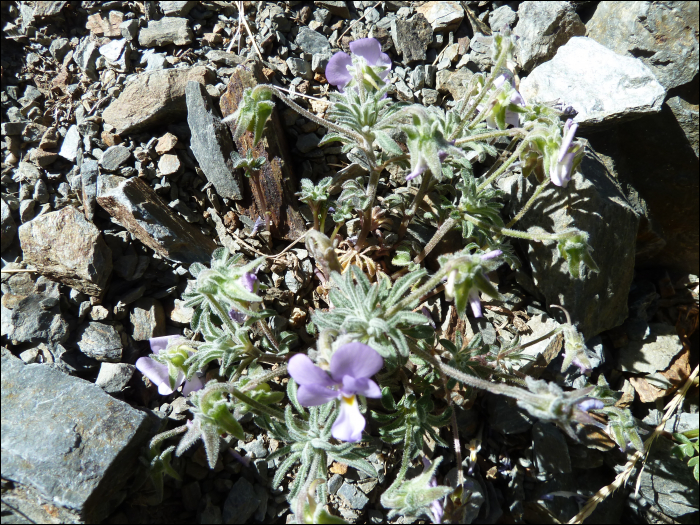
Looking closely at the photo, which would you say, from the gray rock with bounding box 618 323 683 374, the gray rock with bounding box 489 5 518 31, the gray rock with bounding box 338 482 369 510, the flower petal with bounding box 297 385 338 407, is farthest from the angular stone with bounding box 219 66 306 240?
the gray rock with bounding box 618 323 683 374

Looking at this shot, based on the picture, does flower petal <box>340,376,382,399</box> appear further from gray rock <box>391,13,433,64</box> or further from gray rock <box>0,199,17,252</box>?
gray rock <box>391,13,433,64</box>

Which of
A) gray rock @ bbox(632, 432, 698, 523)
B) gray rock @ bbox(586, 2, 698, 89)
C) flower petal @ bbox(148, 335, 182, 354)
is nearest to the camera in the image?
flower petal @ bbox(148, 335, 182, 354)

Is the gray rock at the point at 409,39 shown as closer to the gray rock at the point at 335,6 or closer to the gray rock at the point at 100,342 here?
the gray rock at the point at 335,6

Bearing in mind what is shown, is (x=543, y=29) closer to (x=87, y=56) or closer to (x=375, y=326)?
(x=375, y=326)

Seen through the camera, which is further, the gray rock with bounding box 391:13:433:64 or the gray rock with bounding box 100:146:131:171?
the gray rock with bounding box 391:13:433:64

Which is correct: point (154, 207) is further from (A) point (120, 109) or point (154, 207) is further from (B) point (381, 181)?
(B) point (381, 181)

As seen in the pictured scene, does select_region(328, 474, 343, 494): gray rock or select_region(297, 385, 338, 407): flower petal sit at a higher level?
select_region(297, 385, 338, 407): flower petal

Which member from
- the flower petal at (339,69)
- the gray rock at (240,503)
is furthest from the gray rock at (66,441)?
the flower petal at (339,69)
